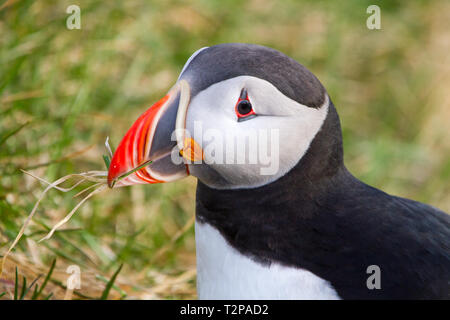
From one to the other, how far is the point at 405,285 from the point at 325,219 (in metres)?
0.37

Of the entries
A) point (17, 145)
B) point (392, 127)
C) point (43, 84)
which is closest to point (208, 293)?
point (17, 145)

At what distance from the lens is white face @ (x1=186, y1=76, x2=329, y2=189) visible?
2328 mm

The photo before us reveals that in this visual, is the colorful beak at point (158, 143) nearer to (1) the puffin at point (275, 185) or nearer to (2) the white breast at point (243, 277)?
(1) the puffin at point (275, 185)

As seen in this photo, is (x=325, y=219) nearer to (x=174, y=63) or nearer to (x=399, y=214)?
(x=399, y=214)

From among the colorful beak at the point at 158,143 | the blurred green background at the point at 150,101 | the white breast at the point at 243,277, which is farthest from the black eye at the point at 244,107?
the blurred green background at the point at 150,101

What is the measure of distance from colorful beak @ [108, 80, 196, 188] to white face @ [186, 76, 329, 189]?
0.05m

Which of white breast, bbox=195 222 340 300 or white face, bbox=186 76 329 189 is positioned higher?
white face, bbox=186 76 329 189

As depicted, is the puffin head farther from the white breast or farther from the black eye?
the white breast

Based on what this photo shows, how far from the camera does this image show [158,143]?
241 cm

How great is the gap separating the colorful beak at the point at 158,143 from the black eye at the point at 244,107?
200 mm

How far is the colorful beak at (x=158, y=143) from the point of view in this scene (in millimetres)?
2398

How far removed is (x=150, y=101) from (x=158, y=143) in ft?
9.78

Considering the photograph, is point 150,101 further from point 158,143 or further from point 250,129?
point 250,129

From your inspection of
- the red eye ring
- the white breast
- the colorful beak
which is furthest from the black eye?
the white breast
